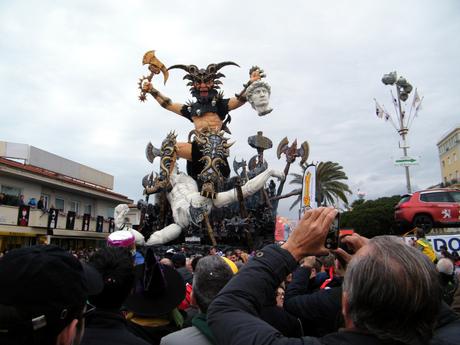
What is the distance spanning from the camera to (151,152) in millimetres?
18578

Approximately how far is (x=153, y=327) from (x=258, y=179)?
46.6 ft

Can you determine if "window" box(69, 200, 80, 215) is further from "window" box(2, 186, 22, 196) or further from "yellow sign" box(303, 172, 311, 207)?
"yellow sign" box(303, 172, 311, 207)

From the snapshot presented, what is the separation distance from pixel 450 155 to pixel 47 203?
45130 millimetres

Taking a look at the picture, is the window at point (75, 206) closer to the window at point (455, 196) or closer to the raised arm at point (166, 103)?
the raised arm at point (166, 103)

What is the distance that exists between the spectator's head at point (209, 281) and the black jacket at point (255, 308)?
954 millimetres

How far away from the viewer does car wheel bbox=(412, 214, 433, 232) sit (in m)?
15.3

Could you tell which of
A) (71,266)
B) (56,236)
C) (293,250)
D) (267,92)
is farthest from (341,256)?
(56,236)

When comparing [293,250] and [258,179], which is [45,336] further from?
[258,179]

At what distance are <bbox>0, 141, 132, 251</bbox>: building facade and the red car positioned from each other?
17602 millimetres

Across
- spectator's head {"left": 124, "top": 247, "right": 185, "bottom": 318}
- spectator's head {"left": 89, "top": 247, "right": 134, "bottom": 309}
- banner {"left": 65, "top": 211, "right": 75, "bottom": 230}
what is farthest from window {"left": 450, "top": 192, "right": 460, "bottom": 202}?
banner {"left": 65, "top": 211, "right": 75, "bottom": 230}

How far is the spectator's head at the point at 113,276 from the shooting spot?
227cm

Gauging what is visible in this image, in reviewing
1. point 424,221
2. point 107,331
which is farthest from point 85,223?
point 107,331

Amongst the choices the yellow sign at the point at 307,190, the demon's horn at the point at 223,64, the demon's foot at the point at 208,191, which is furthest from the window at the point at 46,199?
the yellow sign at the point at 307,190

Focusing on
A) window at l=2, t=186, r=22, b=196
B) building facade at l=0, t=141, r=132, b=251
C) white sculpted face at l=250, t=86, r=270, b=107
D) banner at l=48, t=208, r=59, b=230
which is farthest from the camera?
banner at l=48, t=208, r=59, b=230
